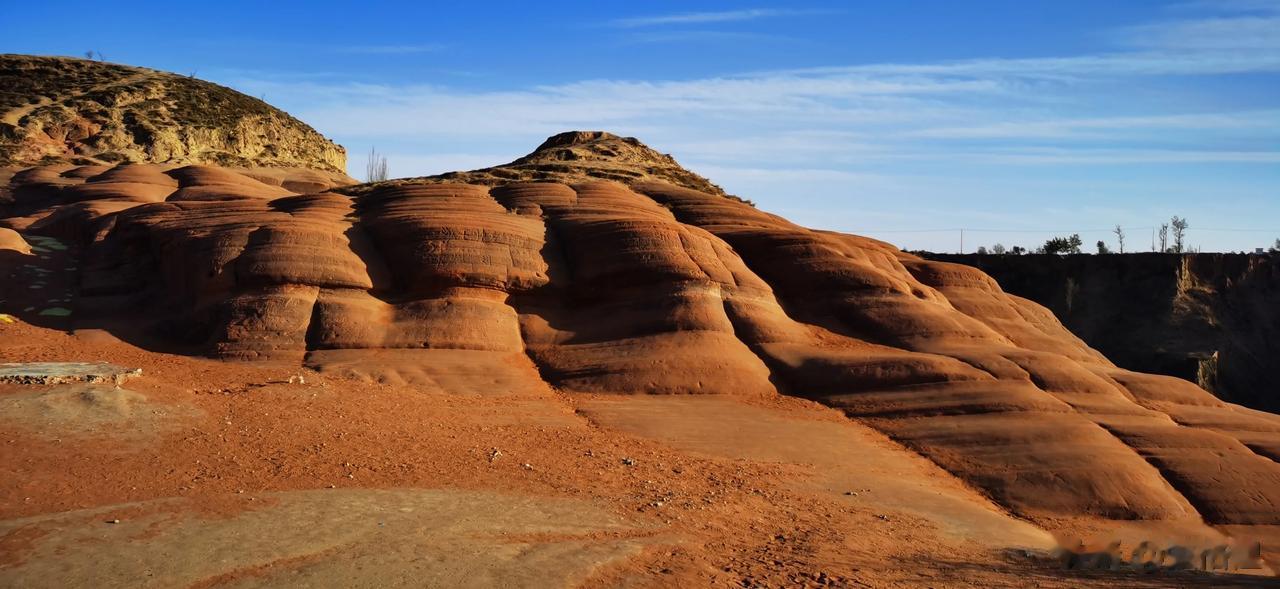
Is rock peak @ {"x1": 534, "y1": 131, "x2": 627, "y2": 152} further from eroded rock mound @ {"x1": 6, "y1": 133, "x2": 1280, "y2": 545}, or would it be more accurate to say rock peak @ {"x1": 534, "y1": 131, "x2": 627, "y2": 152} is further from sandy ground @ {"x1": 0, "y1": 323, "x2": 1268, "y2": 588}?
sandy ground @ {"x1": 0, "y1": 323, "x2": 1268, "y2": 588}

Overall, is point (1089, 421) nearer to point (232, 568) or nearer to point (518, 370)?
point (518, 370)

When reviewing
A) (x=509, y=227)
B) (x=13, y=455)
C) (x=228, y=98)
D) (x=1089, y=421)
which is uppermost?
(x=228, y=98)

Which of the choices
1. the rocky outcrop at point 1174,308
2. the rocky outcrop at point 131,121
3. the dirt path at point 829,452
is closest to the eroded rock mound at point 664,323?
the dirt path at point 829,452

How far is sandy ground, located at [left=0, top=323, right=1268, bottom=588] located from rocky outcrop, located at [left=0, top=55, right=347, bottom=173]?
3434cm

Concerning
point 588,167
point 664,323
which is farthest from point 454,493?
point 588,167

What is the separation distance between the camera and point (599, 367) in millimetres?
19891

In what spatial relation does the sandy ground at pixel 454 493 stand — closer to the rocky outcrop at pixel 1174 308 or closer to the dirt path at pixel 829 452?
the dirt path at pixel 829 452

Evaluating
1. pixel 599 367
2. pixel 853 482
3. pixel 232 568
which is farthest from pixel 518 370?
pixel 232 568

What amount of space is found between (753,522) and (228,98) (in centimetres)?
5475

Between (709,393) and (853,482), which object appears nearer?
(853,482)

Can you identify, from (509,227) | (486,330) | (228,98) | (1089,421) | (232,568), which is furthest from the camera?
(228,98)

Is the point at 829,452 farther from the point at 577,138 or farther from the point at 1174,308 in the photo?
the point at 1174,308

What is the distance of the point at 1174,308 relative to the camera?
56.6 m

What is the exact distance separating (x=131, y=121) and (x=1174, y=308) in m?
60.7
